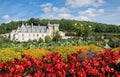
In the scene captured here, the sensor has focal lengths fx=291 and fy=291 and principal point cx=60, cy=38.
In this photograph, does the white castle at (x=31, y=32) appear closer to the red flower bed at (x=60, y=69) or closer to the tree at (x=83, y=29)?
the tree at (x=83, y=29)

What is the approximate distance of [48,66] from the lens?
23.7ft

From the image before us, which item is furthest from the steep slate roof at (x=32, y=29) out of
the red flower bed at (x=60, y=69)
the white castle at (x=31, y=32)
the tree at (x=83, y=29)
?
the red flower bed at (x=60, y=69)

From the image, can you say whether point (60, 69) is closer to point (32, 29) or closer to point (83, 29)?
point (83, 29)

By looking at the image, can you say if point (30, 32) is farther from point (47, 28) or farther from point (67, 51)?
point (67, 51)

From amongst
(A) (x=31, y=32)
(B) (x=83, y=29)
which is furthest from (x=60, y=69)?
(A) (x=31, y=32)

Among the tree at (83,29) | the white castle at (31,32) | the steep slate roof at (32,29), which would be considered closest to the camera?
the tree at (83,29)

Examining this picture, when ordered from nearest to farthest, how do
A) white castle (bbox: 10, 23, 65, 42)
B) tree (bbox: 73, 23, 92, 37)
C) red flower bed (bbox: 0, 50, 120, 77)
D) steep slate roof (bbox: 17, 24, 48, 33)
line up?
A: red flower bed (bbox: 0, 50, 120, 77)
tree (bbox: 73, 23, 92, 37)
white castle (bbox: 10, 23, 65, 42)
steep slate roof (bbox: 17, 24, 48, 33)

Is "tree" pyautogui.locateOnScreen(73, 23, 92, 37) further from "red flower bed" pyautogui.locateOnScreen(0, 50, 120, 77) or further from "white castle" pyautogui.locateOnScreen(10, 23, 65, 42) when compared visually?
"white castle" pyautogui.locateOnScreen(10, 23, 65, 42)

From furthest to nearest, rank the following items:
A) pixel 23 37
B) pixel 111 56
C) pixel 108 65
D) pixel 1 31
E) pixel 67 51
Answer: pixel 1 31 → pixel 23 37 → pixel 67 51 → pixel 111 56 → pixel 108 65

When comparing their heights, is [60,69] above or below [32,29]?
above

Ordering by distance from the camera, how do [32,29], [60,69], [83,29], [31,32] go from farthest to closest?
[32,29], [31,32], [83,29], [60,69]

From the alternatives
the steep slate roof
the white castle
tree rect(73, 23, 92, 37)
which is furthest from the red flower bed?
the steep slate roof

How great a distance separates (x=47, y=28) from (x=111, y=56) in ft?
363

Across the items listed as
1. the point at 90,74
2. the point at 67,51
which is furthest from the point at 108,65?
the point at 67,51
